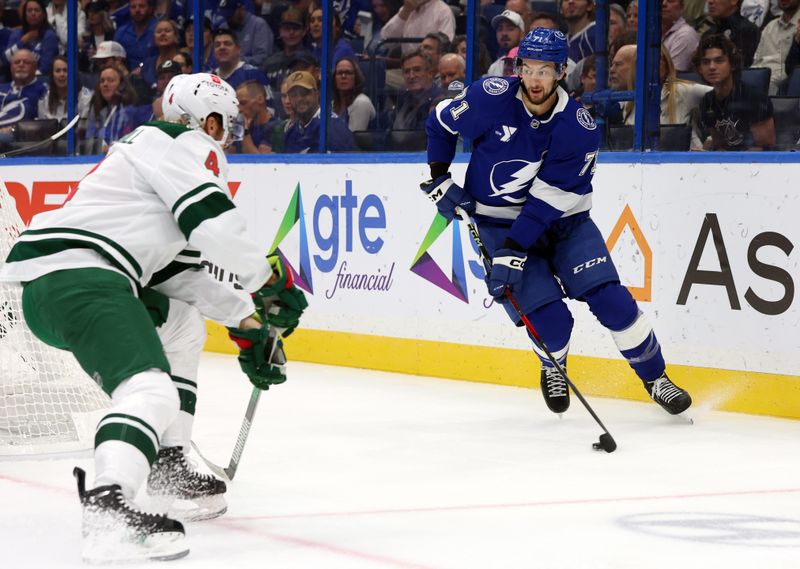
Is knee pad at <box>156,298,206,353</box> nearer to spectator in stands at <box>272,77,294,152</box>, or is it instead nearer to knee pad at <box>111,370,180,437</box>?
knee pad at <box>111,370,180,437</box>

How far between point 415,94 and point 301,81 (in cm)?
78

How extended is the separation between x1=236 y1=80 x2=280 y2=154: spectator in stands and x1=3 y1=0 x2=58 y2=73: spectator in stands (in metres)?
1.81

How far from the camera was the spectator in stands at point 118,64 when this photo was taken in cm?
740

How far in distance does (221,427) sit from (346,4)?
8.32 feet

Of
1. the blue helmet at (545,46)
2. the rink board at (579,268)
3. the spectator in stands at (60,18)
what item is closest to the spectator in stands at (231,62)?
the rink board at (579,268)

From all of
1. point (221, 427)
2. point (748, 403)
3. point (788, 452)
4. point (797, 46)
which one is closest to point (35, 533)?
point (221, 427)

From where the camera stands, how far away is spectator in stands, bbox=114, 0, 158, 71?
7344 mm

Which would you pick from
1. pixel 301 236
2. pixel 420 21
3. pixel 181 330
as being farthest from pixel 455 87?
pixel 181 330

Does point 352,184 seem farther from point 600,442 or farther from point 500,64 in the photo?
point 600,442

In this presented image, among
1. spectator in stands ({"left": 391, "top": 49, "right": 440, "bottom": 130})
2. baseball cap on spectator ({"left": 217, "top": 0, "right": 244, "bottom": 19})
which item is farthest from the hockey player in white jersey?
baseball cap on spectator ({"left": 217, "top": 0, "right": 244, "bottom": 19})

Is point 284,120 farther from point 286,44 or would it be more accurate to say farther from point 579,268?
point 579,268

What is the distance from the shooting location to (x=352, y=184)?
239 inches

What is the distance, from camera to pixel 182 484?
9.87ft

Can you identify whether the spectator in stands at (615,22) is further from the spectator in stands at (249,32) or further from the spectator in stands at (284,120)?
the spectator in stands at (249,32)
